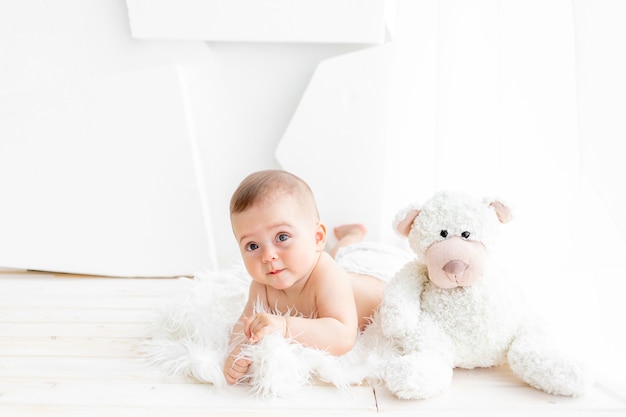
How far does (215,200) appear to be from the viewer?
1.92 meters

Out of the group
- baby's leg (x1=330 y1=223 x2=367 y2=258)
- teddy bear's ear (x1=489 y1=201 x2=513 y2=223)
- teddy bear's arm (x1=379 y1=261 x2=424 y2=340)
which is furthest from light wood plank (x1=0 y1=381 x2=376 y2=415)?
baby's leg (x1=330 y1=223 x2=367 y2=258)

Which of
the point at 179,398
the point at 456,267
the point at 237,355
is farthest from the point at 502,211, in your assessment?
the point at 179,398

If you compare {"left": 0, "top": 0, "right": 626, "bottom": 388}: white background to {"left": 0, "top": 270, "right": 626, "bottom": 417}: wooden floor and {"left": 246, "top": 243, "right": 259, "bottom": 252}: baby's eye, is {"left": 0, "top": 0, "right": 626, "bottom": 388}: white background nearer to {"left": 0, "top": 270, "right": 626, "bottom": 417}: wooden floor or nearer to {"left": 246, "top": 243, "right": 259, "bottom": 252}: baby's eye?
{"left": 0, "top": 270, "right": 626, "bottom": 417}: wooden floor

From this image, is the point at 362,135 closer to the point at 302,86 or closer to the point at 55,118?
the point at 302,86

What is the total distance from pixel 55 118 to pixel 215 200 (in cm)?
51

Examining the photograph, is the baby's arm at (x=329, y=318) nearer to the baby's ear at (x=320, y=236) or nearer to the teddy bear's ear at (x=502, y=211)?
the baby's ear at (x=320, y=236)

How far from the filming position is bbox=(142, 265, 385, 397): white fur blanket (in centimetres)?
100

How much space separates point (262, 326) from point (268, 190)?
231mm

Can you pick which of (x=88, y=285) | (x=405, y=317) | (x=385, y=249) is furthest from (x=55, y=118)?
(x=405, y=317)

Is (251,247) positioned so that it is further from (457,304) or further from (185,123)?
(185,123)

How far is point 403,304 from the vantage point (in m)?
1.11

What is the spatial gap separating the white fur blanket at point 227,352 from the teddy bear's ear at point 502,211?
1.01ft

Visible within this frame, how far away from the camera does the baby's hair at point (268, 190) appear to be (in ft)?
3.57

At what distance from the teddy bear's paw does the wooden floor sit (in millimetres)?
15
